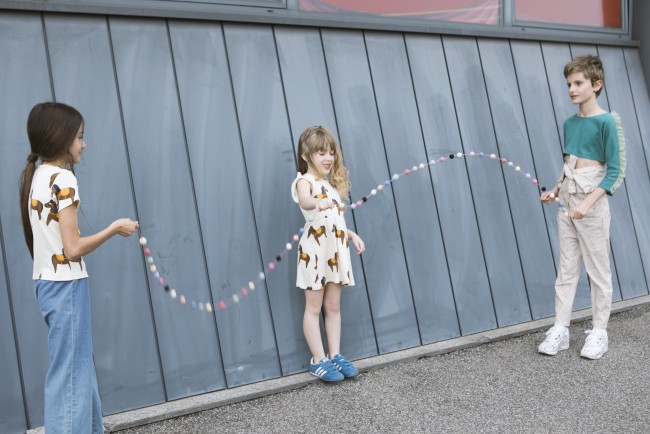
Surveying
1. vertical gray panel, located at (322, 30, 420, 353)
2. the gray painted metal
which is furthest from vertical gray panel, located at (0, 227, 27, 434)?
vertical gray panel, located at (322, 30, 420, 353)

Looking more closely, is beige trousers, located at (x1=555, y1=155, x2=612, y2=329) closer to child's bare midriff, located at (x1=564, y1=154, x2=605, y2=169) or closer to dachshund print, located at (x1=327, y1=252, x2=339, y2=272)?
child's bare midriff, located at (x1=564, y1=154, x2=605, y2=169)

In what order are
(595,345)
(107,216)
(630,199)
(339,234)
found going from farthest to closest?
1. (630,199)
2. (595,345)
3. (339,234)
4. (107,216)

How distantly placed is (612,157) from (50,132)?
2.50 metres

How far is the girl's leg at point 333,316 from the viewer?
2.99 meters

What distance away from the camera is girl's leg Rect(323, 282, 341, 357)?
118 inches

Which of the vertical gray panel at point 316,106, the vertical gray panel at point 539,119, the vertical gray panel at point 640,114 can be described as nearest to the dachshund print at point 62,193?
the vertical gray panel at point 316,106

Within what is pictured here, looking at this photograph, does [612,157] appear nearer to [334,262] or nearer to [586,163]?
[586,163]

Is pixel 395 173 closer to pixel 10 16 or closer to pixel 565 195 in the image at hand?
pixel 565 195

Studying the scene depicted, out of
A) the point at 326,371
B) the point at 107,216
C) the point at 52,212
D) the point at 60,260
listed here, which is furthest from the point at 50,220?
the point at 326,371

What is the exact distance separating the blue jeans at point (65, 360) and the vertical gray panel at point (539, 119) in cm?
278

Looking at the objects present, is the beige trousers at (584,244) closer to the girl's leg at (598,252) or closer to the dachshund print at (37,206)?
the girl's leg at (598,252)

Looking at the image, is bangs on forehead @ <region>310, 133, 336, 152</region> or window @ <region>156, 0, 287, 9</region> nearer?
bangs on forehead @ <region>310, 133, 336, 152</region>

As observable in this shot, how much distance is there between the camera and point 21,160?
2.60 meters

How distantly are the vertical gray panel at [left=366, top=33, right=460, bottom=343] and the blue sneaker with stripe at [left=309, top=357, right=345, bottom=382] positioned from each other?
2.23 ft
